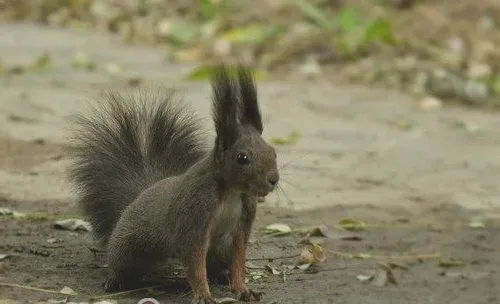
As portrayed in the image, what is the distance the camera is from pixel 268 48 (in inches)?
411

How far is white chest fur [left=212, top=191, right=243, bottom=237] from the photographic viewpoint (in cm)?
393

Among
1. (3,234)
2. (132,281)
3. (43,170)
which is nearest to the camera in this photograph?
(132,281)

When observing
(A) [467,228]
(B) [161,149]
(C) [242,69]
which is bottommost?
(A) [467,228]

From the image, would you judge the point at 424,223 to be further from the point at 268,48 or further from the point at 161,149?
the point at 268,48

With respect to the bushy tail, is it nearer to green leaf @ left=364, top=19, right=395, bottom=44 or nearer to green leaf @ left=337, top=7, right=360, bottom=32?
green leaf @ left=364, top=19, right=395, bottom=44

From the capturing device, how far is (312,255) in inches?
A: 188

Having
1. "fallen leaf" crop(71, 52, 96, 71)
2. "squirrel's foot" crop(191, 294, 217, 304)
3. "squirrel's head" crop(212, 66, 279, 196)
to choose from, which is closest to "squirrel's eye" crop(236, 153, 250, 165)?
"squirrel's head" crop(212, 66, 279, 196)

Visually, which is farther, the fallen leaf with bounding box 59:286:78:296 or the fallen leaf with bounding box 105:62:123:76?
the fallen leaf with bounding box 105:62:123:76

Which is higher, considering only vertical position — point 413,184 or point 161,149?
point 161,149

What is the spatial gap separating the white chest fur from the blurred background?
513cm

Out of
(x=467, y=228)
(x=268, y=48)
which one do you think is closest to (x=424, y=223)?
(x=467, y=228)

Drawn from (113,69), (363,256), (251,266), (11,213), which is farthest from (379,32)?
(251,266)

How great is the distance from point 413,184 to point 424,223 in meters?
0.82

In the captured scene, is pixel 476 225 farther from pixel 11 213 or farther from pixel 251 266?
pixel 11 213
